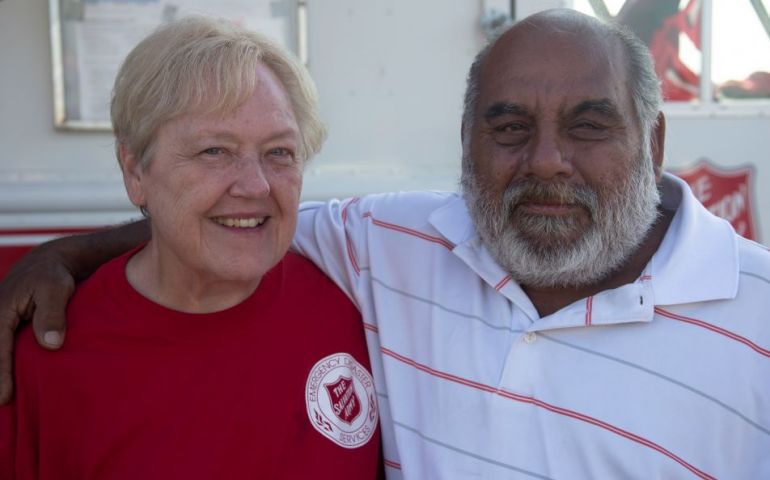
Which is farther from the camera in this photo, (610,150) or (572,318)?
(610,150)

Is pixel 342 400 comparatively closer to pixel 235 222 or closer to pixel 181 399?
pixel 181 399

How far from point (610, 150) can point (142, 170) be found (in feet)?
3.75

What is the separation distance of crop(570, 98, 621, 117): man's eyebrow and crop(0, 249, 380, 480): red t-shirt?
0.84m

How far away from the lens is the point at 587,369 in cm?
182

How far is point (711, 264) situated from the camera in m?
1.85

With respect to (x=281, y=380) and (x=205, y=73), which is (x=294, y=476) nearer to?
(x=281, y=380)

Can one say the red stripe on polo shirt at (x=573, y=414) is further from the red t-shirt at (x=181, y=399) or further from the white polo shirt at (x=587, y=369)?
the red t-shirt at (x=181, y=399)

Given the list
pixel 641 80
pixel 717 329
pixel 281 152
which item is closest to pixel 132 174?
pixel 281 152

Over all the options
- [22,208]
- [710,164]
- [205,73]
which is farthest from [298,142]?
[710,164]

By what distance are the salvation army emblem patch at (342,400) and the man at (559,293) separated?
0.18 feet

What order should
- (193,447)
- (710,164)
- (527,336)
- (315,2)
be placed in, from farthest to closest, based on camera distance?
(710,164)
(315,2)
(527,336)
(193,447)

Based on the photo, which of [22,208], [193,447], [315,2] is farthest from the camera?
[315,2]

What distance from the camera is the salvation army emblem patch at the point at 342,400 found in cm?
187

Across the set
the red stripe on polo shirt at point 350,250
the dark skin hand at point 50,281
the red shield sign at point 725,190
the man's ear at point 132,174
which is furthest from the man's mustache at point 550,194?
the red shield sign at point 725,190
